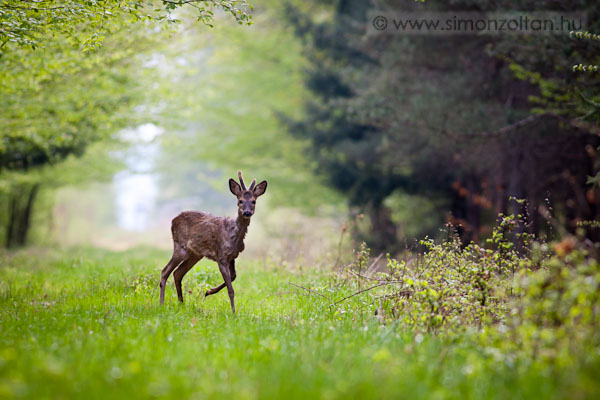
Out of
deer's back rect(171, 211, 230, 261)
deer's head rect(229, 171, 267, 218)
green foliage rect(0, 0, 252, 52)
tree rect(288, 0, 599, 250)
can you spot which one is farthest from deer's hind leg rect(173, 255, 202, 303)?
tree rect(288, 0, 599, 250)

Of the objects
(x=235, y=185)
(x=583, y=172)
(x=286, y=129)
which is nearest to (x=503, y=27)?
(x=583, y=172)

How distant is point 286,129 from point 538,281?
15.9m

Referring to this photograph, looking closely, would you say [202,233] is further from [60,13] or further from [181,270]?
[60,13]

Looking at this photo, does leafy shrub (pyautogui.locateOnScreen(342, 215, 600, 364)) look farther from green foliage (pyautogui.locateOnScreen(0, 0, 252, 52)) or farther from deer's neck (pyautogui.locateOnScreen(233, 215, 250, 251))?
green foliage (pyautogui.locateOnScreen(0, 0, 252, 52))

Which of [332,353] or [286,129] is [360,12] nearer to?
[286,129]

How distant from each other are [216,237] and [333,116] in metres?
11.6

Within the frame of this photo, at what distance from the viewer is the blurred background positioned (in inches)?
379

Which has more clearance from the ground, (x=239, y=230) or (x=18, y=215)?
(x=239, y=230)

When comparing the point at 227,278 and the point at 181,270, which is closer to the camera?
the point at 227,278

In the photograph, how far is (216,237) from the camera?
7.15 m

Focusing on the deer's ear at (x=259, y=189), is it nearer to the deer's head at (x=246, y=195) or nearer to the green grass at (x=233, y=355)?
the deer's head at (x=246, y=195)

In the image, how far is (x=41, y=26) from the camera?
7691 millimetres

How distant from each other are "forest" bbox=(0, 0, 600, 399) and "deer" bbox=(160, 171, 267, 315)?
5 centimetres

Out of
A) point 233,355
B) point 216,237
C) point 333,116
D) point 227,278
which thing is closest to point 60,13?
point 216,237
